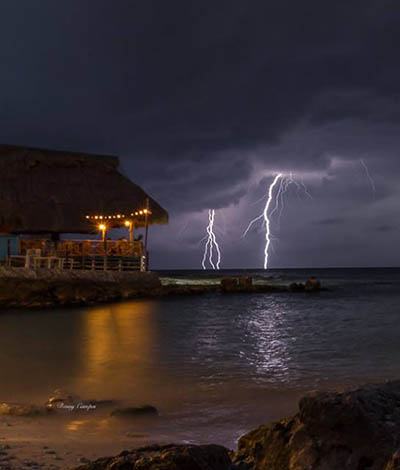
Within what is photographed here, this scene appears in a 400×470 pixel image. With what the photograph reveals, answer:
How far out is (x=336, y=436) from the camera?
291cm

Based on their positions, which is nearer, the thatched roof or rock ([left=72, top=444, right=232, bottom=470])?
rock ([left=72, top=444, right=232, bottom=470])

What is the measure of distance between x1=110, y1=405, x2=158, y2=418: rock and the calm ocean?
194 millimetres

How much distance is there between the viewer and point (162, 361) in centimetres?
998

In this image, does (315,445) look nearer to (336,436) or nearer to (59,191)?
(336,436)

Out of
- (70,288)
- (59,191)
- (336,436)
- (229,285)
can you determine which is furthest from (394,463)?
(229,285)

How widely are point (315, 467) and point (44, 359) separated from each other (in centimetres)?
852

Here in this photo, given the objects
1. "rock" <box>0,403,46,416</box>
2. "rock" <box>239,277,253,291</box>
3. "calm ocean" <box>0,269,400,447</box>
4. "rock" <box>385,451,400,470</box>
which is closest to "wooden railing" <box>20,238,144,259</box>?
"calm ocean" <box>0,269,400,447</box>

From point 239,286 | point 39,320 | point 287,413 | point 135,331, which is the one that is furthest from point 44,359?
point 239,286

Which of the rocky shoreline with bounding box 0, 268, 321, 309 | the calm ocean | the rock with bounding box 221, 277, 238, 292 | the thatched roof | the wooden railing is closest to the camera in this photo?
the calm ocean

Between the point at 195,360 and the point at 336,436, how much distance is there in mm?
7384

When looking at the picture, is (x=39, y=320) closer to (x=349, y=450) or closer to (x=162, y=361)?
(x=162, y=361)

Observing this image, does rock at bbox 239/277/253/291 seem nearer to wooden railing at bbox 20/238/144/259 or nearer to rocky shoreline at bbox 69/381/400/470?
wooden railing at bbox 20/238/144/259

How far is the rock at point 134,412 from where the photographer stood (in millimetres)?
5613

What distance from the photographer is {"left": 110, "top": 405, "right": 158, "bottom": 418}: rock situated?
18.4ft
